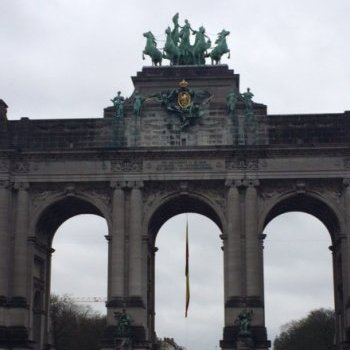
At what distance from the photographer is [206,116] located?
5719cm

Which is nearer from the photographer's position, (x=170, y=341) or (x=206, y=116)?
(x=206, y=116)

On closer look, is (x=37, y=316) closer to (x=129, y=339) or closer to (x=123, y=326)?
(x=123, y=326)

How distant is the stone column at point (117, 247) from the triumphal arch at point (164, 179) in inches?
2.4

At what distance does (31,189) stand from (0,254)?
4488 millimetres

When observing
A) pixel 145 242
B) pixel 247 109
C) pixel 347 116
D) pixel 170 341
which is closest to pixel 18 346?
pixel 145 242

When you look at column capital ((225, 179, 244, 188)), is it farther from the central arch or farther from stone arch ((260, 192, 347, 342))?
stone arch ((260, 192, 347, 342))

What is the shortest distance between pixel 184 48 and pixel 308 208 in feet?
42.7

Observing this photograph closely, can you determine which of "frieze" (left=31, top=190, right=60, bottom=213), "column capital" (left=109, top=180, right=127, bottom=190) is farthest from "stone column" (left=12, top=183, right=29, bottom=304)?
"column capital" (left=109, top=180, right=127, bottom=190)

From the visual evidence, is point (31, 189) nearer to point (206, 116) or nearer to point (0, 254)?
point (0, 254)

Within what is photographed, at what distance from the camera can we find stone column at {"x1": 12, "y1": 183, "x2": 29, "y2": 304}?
184ft

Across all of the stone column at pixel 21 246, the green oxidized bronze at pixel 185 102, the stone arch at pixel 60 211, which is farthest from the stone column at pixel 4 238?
the green oxidized bronze at pixel 185 102

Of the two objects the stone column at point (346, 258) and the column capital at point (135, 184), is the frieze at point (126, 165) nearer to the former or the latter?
the column capital at point (135, 184)

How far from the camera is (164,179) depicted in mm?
56562

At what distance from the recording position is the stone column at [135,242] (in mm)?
55062
